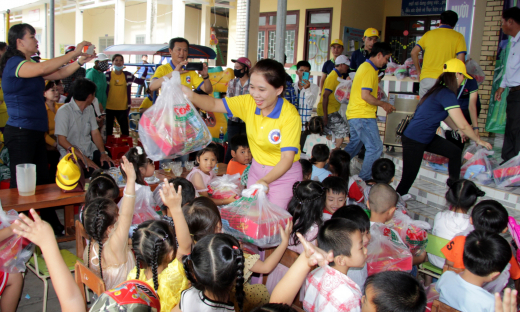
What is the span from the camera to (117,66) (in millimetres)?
7289

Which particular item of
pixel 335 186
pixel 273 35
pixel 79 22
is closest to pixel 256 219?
pixel 335 186

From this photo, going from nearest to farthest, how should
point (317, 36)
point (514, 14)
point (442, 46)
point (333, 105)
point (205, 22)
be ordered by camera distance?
1. point (514, 14)
2. point (442, 46)
3. point (333, 105)
4. point (317, 36)
5. point (205, 22)

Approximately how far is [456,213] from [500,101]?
18.1 feet

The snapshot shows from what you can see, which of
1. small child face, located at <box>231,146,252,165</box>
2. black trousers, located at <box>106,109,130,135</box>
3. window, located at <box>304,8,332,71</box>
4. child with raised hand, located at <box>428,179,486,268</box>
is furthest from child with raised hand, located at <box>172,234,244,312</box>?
window, located at <box>304,8,332,71</box>

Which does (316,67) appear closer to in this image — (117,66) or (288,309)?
(117,66)

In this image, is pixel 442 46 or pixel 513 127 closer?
pixel 513 127

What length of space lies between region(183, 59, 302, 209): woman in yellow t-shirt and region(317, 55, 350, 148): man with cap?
10.9 feet

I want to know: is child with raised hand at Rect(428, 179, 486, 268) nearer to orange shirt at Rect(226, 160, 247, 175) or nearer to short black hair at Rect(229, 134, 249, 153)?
orange shirt at Rect(226, 160, 247, 175)

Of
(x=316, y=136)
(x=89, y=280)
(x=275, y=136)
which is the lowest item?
(x=89, y=280)

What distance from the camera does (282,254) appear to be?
214cm

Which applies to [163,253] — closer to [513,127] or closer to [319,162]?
[319,162]

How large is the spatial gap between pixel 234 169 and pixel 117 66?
14.1 feet

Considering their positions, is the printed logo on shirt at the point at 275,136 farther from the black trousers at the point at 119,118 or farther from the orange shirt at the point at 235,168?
the black trousers at the point at 119,118

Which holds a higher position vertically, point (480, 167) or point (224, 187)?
point (480, 167)
